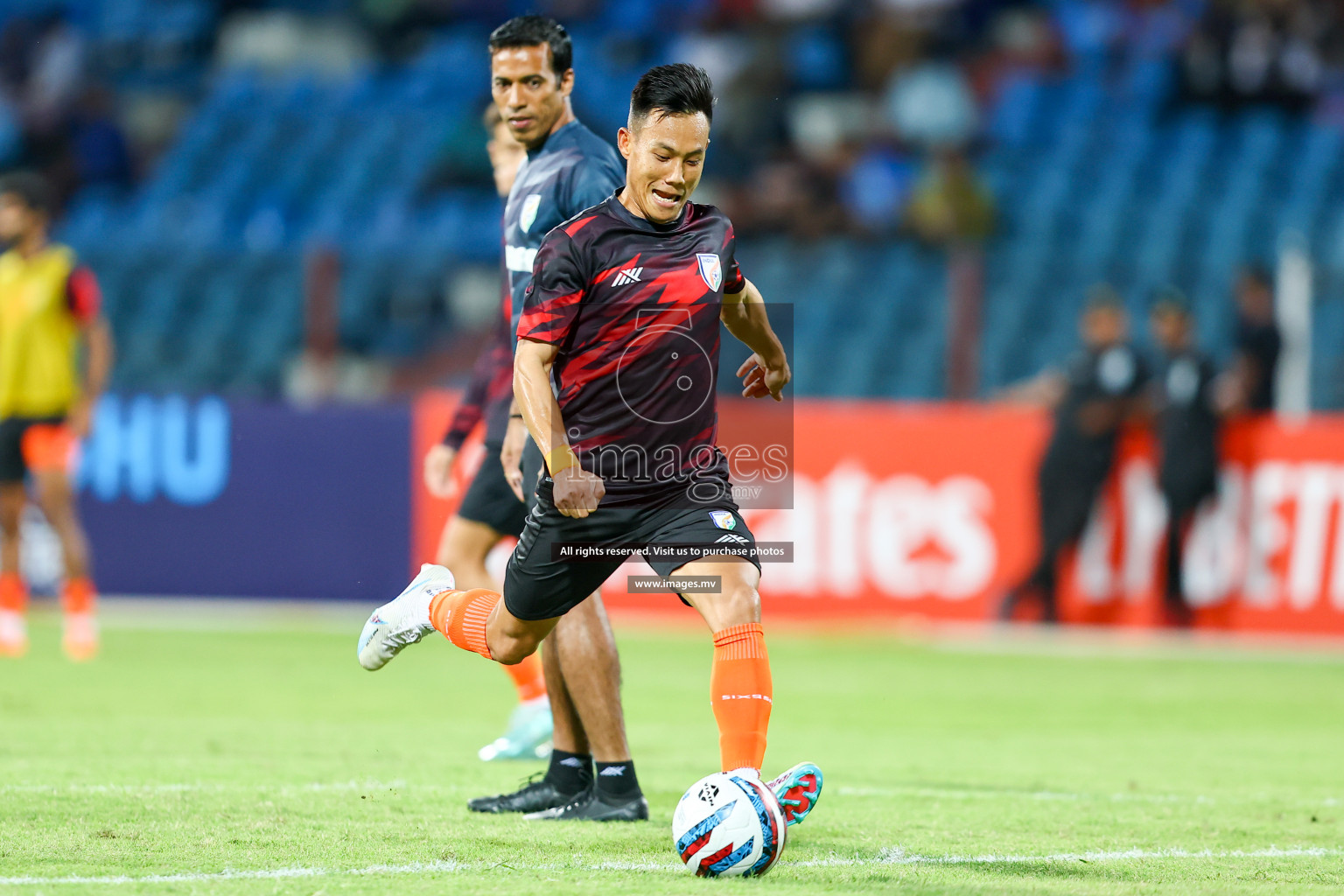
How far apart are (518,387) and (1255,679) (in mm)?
7260

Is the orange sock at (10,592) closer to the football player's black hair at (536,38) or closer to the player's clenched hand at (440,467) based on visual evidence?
the player's clenched hand at (440,467)

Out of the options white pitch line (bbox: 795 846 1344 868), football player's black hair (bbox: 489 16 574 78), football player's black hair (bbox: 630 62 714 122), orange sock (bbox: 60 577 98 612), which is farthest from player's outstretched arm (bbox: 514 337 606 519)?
orange sock (bbox: 60 577 98 612)

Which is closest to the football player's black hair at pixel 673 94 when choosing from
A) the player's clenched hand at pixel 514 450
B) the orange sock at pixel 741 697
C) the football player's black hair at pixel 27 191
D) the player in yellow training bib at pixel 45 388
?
the player's clenched hand at pixel 514 450

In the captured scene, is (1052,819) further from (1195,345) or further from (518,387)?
(1195,345)

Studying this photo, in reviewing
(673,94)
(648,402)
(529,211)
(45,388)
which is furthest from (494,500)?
(45,388)

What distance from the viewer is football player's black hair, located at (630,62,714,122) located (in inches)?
195

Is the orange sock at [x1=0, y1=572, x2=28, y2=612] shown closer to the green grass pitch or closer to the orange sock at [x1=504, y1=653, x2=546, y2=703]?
the green grass pitch

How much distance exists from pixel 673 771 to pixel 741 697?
2.13 metres

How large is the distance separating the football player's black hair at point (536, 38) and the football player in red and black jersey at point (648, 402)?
113cm

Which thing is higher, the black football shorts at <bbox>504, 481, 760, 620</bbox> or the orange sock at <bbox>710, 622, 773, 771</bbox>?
the black football shorts at <bbox>504, 481, 760, 620</bbox>

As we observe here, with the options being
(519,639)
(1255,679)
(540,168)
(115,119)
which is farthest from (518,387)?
(115,119)

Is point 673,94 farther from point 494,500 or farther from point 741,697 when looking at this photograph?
point 494,500

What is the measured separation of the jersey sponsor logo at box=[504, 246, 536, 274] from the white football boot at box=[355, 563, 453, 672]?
1.03 m

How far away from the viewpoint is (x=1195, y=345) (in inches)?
538
